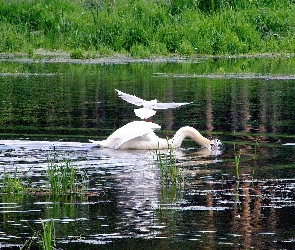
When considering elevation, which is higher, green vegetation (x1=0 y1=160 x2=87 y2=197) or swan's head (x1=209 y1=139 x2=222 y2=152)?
swan's head (x1=209 y1=139 x2=222 y2=152)

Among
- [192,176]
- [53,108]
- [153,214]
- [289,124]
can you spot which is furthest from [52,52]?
[153,214]

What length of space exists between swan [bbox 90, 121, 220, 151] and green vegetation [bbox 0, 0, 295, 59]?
51.3 ft

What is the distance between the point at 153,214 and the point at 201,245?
3.86ft

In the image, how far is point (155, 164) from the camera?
12.0 metres

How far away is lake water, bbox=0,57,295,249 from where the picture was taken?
8320 mm

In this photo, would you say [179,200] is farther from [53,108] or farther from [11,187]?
[53,108]

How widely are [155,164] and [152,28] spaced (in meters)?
19.2

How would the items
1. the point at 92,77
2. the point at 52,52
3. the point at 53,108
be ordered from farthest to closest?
the point at 52,52 < the point at 92,77 < the point at 53,108

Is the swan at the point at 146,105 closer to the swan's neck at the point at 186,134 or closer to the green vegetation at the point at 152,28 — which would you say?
the swan's neck at the point at 186,134

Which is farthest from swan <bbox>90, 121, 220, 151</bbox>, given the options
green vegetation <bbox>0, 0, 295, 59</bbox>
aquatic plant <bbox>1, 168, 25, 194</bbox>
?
green vegetation <bbox>0, 0, 295, 59</bbox>

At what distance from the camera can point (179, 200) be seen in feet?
31.7

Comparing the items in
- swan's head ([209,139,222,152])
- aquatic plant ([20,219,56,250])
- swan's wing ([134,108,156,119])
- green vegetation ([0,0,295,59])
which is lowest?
aquatic plant ([20,219,56,250])

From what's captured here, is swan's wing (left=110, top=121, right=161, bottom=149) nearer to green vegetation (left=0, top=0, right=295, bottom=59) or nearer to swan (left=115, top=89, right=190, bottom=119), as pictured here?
swan (left=115, top=89, right=190, bottom=119)

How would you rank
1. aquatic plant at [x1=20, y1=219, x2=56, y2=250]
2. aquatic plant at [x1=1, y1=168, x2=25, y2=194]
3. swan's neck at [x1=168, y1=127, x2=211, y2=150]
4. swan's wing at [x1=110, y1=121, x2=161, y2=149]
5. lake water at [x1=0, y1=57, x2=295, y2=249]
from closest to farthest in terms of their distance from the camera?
1. aquatic plant at [x1=20, y1=219, x2=56, y2=250]
2. lake water at [x1=0, y1=57, x2=295, y2=249]
3. aquatic plant at [x1=1, y1=168, x2=25, y2=194]
4. swan's wing at [x1=110, y1=121, x2=161, y2=149]
5. swan's neck at [x1=168, y1=127, x2=211, y2=150]
